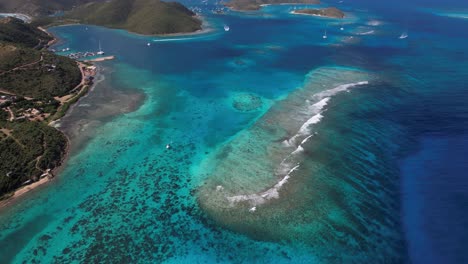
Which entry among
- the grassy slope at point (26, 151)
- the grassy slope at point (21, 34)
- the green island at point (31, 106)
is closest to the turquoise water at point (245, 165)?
the grassy slope at point (26, 151)

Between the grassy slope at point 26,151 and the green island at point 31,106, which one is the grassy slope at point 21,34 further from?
the grassy slope at point 26,151

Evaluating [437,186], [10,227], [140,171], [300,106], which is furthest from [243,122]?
[10,227]

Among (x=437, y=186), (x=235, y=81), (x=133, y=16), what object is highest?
(x=133, y=16)

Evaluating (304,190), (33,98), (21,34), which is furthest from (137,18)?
(304,190)

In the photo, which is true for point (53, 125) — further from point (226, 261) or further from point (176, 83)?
point (226, 261)

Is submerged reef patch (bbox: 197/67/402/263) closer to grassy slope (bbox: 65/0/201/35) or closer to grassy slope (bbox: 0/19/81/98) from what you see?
grassy slope (bbox: 0/19/81/98)

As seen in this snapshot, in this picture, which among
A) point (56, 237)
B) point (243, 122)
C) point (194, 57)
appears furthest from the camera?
point (194, 57)
